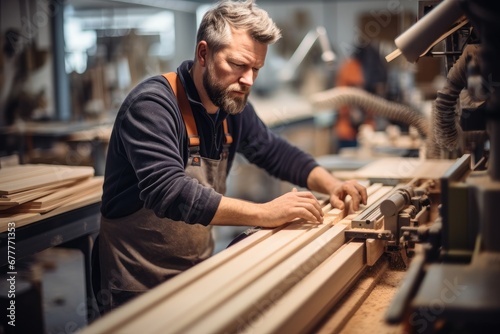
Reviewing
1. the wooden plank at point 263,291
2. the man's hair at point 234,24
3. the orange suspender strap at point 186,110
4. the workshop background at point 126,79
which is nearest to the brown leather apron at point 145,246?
the orange suspender strap at point 186,110

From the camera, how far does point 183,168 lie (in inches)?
82.4

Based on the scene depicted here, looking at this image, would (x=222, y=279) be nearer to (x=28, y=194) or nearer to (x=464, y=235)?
(x=464, y=235)

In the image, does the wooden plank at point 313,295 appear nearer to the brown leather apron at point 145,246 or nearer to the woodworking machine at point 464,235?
the woodworking machine at point 464,235

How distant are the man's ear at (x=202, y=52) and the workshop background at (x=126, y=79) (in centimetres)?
159

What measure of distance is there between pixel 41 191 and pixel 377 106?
2377 millimetres

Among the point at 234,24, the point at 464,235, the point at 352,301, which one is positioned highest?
the point at 234,24

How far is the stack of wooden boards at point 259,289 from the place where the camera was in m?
1.26

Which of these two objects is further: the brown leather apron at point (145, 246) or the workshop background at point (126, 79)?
the workshop background at point (126, 79)

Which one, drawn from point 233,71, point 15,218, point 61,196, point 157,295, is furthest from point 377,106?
point 157,295

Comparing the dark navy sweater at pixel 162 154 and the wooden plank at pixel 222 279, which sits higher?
the dark navy sweater at pixel 162 154

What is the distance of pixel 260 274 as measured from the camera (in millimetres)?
1546

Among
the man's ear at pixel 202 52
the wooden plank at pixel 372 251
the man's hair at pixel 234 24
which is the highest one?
the man's hair at pixel 234 24

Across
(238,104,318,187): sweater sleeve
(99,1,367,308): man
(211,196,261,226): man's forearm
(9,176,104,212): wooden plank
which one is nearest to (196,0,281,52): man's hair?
(99,1,367,308): man

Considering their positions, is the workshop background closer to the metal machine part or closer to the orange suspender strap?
the orange suspender strap
